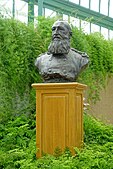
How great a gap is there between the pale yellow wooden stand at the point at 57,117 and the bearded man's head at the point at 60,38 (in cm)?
52

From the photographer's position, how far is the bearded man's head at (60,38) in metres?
5.45

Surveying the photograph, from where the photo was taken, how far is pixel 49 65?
5.54 meters

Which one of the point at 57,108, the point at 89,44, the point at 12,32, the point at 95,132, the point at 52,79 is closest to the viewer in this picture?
the point at 57,108

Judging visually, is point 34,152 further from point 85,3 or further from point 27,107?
point 85,3

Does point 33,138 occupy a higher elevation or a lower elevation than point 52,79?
lower

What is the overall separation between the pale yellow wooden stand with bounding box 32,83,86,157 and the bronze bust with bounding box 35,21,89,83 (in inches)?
11.7

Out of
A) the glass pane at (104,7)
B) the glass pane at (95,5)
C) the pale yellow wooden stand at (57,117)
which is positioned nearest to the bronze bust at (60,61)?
the pale yellow wooden stand at (57,117)

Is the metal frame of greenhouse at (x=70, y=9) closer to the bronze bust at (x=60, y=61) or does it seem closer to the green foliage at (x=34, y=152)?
the green foliage at (x=34, y=152)

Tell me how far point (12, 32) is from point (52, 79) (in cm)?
166

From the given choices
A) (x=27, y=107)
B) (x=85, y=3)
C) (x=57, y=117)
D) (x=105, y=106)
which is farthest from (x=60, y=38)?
(x=85, y=3)

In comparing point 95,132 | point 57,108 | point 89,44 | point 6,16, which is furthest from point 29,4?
point 57,108

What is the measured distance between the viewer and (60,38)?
5488mm

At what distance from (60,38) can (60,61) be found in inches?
10.6

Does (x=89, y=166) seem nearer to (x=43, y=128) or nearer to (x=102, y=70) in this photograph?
(x=43, y=128)
